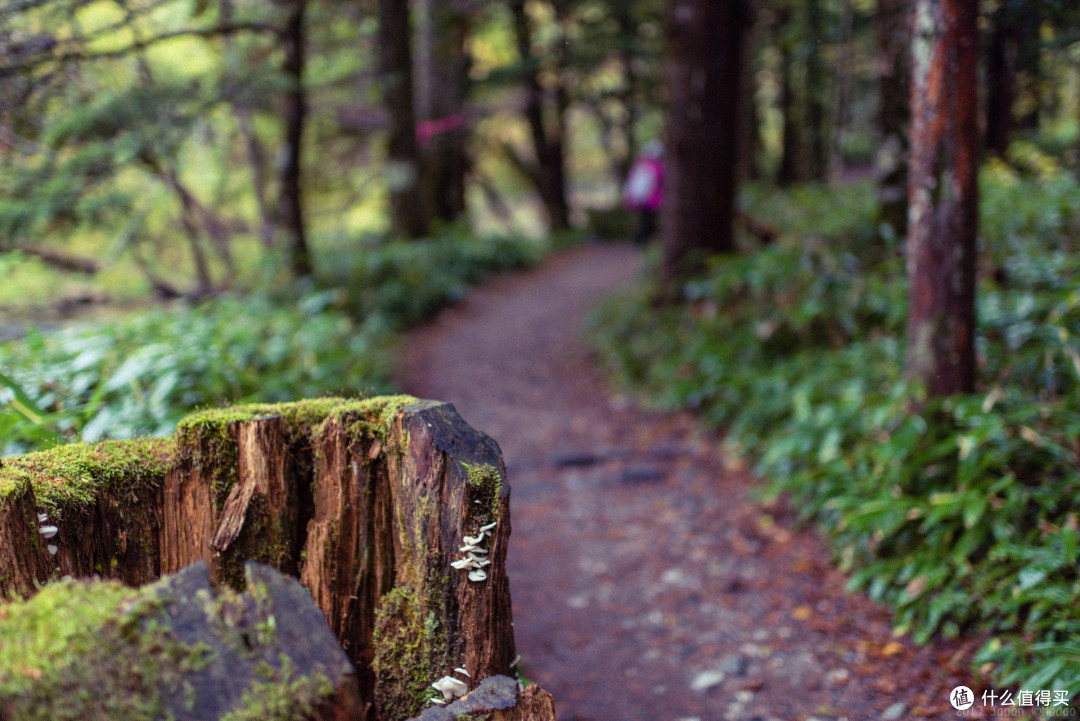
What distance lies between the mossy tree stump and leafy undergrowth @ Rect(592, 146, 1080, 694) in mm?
2389

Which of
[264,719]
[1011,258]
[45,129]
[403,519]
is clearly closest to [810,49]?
[1011,258]

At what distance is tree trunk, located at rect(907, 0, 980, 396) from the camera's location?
357 centimetres

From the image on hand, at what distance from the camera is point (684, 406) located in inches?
269

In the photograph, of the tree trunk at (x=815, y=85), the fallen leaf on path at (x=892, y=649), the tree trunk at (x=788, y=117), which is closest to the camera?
the fallen leaf on path at (x=892, y=649)

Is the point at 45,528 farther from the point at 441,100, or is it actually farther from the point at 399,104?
the point at 441,100

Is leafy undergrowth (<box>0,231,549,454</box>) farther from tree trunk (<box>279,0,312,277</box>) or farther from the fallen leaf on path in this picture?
the fallen leaf on path

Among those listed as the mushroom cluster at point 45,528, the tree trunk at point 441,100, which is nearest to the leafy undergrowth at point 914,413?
the mushroom cluster at point 45,528

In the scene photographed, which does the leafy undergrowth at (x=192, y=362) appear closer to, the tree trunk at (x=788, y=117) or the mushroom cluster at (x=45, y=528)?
the mushroom cluster at (x=45, y=528)

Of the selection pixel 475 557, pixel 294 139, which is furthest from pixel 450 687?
→ pixel 294 139

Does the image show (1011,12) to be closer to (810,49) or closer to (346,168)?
(810,49)

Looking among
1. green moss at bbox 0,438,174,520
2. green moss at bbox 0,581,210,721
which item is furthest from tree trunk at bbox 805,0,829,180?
green moss at bbox 0,581,210,721

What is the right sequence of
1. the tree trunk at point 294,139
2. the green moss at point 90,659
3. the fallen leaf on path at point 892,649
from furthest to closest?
1. the tree trunk at point 294,139
2. the fallen leaf on path at point 892,649
3. the green moss at point 90,659

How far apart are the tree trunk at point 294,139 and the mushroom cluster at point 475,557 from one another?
24.2ft

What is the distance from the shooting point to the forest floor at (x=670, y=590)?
126 inches
